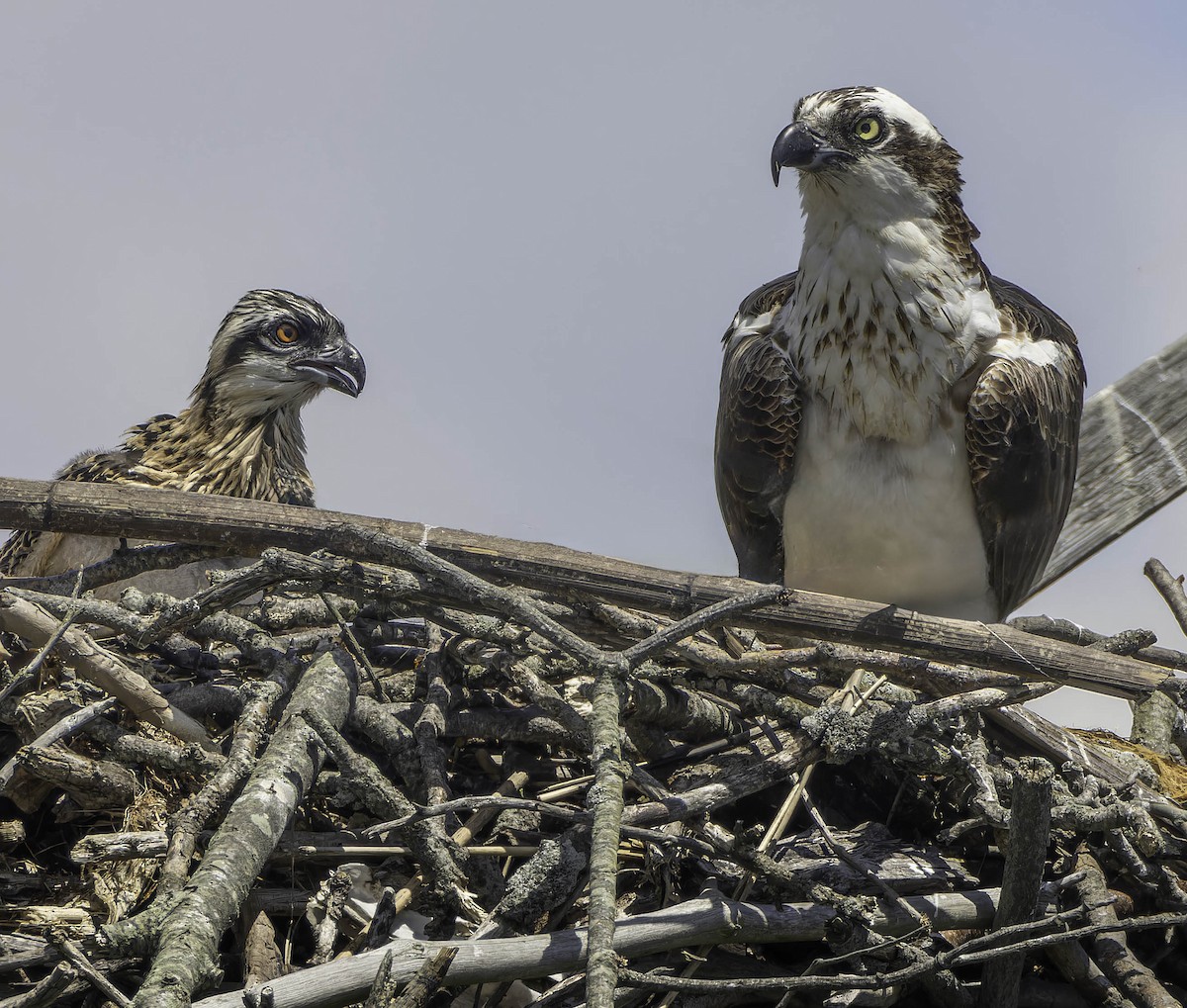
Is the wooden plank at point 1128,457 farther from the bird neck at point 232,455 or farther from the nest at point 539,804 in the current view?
the bird neck at point 232,455

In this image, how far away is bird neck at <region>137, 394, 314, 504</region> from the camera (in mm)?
5551

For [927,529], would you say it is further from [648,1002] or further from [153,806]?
[153,806]

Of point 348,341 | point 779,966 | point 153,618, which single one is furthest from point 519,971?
point 348,341

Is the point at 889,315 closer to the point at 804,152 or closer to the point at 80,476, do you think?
the point at 804,152

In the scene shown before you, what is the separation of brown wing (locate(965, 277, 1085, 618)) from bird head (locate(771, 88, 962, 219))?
0.54 meters

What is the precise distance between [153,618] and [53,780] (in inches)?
17.8

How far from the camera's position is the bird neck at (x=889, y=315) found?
4703 millimetres

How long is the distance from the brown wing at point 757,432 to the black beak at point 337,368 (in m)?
1.79

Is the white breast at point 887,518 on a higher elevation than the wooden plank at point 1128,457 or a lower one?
lower

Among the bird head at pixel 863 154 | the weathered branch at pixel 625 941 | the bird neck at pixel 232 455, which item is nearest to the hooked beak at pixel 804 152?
the bird head at pixel 863 154

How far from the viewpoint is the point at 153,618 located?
128 inches

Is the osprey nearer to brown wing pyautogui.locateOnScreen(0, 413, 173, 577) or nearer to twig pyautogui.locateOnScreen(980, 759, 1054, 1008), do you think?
twig pyautogui.locateOnScreen(980, 759, 1054, 1008)

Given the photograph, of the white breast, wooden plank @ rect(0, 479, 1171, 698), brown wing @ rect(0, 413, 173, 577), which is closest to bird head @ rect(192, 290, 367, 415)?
brown wing @ rect(0, 413, 173, 577)

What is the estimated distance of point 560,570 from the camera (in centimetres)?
314
